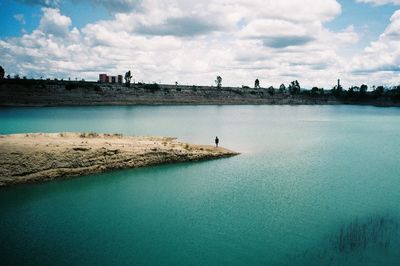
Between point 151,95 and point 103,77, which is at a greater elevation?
point 103,77

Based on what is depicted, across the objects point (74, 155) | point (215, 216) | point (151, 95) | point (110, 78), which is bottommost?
point (215, 216)

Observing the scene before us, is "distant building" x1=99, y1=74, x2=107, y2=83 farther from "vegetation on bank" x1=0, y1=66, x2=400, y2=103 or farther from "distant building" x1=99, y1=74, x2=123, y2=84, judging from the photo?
"vegetation on bank" x1=0, y1=66, x2=400, y2=103

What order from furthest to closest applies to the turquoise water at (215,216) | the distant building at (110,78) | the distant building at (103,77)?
Answer: 1. the distant building at (103,77)
2. the distant building at (110,78)
3. the turquoise water at (215,216)

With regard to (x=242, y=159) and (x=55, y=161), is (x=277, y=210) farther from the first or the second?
(x=55, y=161)

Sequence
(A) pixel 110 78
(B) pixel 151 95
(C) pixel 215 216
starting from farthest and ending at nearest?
(A) pixel 110 78 → (B) pixel 151 95 → (C) pixel 215 216

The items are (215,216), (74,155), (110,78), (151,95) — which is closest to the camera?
(215,216)

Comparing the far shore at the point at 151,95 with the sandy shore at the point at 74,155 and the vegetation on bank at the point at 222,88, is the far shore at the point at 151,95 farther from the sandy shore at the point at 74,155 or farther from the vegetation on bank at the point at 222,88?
the sandy shore at the point at 74,155

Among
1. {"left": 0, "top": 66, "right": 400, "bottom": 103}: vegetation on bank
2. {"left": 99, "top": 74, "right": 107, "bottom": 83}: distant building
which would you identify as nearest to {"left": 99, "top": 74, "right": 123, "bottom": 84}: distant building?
{"left": 99, "top": 74, "right": 107, "bottom": 83}: distant building

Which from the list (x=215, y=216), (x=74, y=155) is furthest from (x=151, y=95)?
(x=215, y=216)

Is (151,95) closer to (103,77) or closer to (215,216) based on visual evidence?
(103,77)

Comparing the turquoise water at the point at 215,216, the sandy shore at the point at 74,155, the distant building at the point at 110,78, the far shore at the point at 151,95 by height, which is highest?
the distant building at the point at 110,78

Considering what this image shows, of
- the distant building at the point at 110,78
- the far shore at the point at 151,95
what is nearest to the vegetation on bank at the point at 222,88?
the far shore at the point at 151,95

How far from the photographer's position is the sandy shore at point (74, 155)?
29.9m

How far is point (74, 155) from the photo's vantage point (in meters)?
32.7
